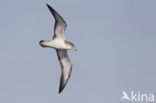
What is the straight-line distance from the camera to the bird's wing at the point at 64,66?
44.7 m

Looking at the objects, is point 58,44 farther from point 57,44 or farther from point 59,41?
point 59,41

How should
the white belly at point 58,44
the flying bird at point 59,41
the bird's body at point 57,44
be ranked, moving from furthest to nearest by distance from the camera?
the white belly at point 58,44, the bird's body at point 57,44, the flying bird at point 59,41

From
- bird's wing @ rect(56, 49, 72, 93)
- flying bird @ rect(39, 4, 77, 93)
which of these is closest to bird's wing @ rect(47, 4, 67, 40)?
flying bird @ rect(39, 4, 77, 93)

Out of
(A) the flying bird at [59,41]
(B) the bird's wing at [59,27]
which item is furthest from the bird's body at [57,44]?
(B) the bird's wing at [59,27]

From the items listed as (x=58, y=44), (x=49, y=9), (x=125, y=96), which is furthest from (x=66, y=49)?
(x=125, y=96)

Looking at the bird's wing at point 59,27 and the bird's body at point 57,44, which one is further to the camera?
the bird's body at point 57,44

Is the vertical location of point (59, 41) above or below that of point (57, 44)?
above

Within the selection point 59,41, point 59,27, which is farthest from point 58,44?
point 59,27

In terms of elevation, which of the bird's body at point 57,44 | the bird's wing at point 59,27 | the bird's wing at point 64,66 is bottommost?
the bird's wing at point 64,66

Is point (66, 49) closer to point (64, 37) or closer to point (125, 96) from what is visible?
point (64, 37)

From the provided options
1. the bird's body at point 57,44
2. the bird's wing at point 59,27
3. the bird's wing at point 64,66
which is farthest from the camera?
the bird's wing at point 64,66

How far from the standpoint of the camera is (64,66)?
45.6 meters

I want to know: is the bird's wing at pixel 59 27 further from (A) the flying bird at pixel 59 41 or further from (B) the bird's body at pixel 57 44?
(B) the bird's body at pixel 57 44

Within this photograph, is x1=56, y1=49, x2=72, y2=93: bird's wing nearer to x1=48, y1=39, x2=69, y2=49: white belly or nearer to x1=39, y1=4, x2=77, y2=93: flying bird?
x1=39, y1=4, x2=77, y2=93: flying bird
